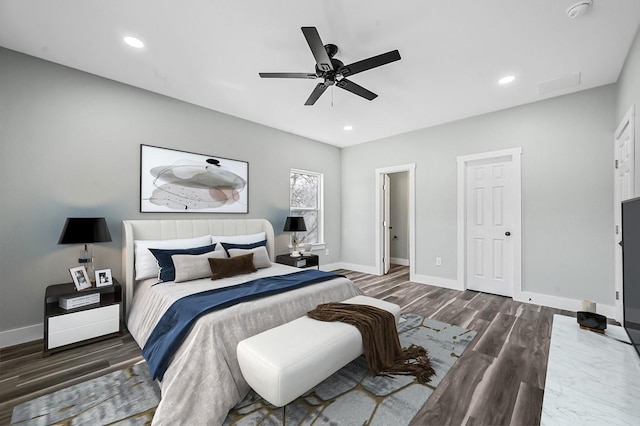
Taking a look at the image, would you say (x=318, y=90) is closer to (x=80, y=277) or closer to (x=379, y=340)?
(x=379, y=340)

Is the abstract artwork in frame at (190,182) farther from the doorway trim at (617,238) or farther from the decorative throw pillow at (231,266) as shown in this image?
the doorway trim at (617,238)

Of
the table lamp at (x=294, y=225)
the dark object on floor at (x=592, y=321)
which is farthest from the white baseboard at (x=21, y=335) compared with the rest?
the dark object on floor at (x=592, y=321)

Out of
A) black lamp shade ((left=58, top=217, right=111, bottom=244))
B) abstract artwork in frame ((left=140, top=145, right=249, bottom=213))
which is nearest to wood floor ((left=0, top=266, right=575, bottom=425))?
black lamp shade ((left=58, top=217, right=111, bottom=244))

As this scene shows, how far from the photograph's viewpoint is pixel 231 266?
3047mm

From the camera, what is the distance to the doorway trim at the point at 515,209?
393 centimetres

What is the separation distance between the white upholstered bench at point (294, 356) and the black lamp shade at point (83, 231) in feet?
6.47

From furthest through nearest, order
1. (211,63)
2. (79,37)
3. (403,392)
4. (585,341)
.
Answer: (211,63)
(79,37)
(403,392)
(585,341)

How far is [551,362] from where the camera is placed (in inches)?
53.3

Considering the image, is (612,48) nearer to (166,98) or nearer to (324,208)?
(324,208)

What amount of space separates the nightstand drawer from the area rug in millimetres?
703

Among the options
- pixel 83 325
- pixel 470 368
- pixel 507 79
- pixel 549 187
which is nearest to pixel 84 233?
pixel 83 325

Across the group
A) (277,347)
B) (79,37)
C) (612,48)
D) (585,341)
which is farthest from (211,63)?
(612,48)

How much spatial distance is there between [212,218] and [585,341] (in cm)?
398

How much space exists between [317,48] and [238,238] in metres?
2.65
